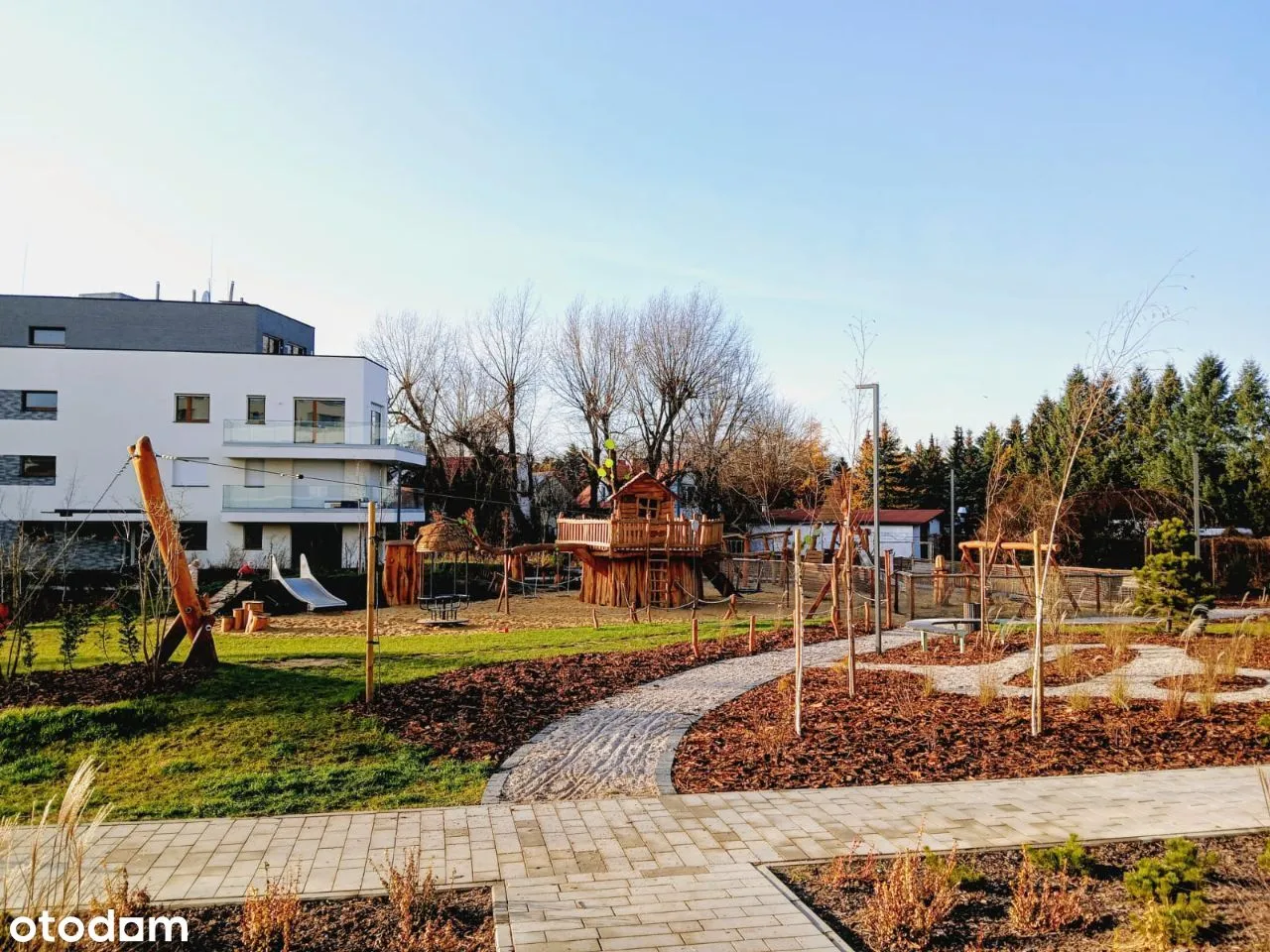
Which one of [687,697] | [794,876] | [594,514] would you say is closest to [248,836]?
[794,876]

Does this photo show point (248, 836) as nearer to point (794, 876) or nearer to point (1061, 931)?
point (794, 876)

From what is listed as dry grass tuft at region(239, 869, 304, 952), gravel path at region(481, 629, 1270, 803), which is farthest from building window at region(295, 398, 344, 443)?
dry grass tuft at region(239, 869, 304, 952)

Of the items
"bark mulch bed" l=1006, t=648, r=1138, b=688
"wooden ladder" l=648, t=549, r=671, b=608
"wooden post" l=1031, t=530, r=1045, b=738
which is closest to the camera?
"wooden post" l=1031, t=530, r=1045, b=738

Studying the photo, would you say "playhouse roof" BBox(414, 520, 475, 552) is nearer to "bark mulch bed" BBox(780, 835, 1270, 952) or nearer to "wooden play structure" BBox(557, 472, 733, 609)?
"wooden play structure" BBox(557, 472, 733, 609)

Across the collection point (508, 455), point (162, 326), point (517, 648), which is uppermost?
point (162, 326)

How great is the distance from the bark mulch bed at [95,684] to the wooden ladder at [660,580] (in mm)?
17706

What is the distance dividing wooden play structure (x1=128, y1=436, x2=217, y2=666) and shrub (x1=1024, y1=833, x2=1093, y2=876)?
10.4 metres

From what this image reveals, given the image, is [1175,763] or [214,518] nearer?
[1175,763]

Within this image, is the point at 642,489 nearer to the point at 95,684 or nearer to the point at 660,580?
the point at 660,580

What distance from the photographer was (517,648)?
1689 cm

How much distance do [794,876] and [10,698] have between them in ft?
30.3

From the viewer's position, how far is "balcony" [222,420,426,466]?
3716 centimetres

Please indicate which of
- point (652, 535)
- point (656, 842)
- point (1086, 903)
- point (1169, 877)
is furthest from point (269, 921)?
point (652, 535)

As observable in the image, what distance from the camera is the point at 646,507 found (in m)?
31.4
